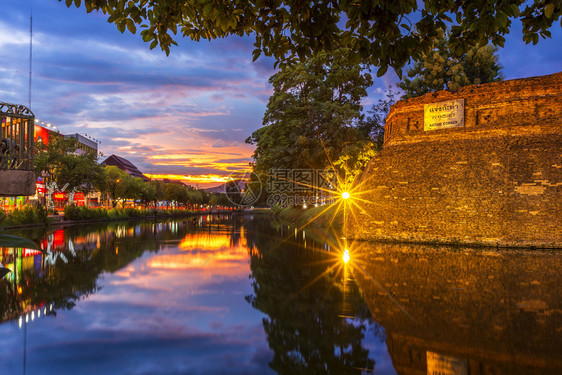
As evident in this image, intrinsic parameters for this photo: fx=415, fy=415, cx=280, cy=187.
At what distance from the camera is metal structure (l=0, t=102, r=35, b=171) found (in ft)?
34.9

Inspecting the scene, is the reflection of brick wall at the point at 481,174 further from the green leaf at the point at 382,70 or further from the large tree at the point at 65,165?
the large tree at the point at 65,165

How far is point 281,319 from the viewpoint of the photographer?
5.88 m

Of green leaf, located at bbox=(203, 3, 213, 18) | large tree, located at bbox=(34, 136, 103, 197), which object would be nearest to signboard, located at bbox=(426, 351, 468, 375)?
green leaf, located at bbox=(203, 3, 213, 18)

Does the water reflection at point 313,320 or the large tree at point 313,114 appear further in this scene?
the large tree at point 313,114

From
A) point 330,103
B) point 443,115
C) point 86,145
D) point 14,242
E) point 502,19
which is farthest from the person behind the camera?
point 86,145

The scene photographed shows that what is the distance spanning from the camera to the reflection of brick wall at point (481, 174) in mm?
16672

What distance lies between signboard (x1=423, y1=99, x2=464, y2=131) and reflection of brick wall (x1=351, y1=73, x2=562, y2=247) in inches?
9.2

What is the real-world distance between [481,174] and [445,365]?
51.2ft

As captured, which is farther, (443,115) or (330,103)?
(330,103)

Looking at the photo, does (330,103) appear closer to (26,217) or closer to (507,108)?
(507,108)

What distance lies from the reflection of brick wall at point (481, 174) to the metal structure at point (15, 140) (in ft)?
47.0

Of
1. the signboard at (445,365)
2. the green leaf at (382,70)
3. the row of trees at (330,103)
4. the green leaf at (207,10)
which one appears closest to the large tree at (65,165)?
the row of trees at (330,103)

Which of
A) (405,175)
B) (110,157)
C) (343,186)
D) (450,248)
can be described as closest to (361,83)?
(343,186)

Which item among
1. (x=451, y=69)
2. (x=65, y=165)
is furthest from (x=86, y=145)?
(x=451, y=69)
